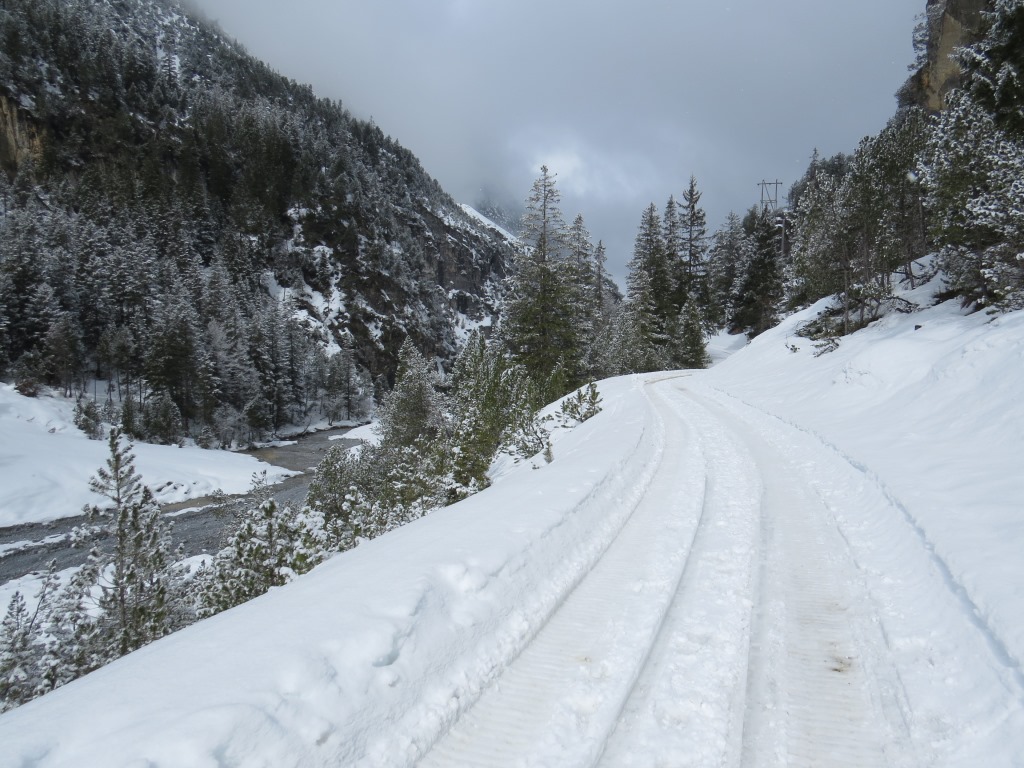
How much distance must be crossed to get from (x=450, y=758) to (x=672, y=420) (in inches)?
466

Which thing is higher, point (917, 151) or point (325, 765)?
point (917, 151)

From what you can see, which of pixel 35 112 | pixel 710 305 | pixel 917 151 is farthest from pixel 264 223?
pixel 917 151

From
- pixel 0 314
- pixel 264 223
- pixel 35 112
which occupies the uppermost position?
pixel 35 112

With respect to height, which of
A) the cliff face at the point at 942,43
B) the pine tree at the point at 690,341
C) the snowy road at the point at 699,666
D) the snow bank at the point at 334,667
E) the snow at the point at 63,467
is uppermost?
the cliff face at the point at 942,43

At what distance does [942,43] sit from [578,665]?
39.9 metres

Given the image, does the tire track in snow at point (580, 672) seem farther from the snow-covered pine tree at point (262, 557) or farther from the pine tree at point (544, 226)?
the pine tree at point (544, 226)

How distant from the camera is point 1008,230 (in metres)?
11.1

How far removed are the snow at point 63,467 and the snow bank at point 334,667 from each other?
24.3 meters

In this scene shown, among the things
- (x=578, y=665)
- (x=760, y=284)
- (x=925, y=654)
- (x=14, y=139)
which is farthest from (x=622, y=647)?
(x=14, y=139)

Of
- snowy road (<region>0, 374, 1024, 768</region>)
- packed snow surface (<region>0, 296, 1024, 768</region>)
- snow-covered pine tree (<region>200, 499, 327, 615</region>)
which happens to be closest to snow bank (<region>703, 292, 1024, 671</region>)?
packed snow surface (<region>0, 296, 1024, 768</region>)

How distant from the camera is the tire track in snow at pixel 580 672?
2.51 metres

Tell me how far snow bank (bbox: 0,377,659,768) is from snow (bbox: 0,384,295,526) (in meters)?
24.3

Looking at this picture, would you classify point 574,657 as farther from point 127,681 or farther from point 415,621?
point 127,681

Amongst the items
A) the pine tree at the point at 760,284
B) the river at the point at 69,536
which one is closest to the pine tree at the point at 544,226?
the river at the point at 69,536
